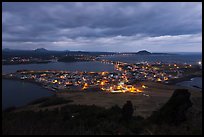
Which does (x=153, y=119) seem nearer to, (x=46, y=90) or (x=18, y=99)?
(x=18, y=99)

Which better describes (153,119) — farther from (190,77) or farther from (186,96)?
(190,77)

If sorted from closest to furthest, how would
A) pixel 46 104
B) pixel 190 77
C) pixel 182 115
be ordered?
pixel 182 115 → pixel 46 104 → pixel 190 77

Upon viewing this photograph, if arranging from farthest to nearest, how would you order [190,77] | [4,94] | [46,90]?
1. [190,77]
2. [46,90]
3. [4,94]

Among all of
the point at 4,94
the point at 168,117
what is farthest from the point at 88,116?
the point at 4,94

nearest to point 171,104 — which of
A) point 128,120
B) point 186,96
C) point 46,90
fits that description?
point 186,96

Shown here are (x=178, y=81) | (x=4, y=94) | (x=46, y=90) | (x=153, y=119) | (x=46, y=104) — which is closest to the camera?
(x=153, y=119)

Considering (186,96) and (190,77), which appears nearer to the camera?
(186,96)

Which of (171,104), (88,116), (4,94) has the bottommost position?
(4,94)

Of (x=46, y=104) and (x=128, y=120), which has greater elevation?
(x=128, y=120)

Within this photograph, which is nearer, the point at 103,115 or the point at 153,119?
the point at 153,119
